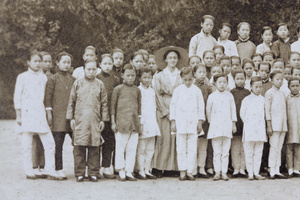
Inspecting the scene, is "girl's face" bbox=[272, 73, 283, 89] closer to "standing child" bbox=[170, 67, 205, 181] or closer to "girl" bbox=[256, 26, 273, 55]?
"standing child" bbox=[170, 67, 205, 181]

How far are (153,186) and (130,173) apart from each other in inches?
26.5

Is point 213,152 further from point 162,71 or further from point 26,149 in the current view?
point 26,149

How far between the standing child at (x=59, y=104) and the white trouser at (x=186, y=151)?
5.26ft

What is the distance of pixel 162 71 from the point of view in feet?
25.5

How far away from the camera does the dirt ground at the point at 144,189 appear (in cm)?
584

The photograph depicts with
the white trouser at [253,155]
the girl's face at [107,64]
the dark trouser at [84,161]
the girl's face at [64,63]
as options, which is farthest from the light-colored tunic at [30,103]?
the white trouser at [253,155]

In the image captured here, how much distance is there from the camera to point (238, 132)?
24.8 feet

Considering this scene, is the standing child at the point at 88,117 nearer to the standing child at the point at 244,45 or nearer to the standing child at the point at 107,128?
the standing child at the point at 107,128

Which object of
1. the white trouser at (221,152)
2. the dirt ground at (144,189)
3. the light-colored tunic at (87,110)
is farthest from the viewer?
the white trouser at (221,152)

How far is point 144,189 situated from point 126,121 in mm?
1171

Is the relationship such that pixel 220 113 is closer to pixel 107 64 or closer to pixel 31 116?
pixel 107 64

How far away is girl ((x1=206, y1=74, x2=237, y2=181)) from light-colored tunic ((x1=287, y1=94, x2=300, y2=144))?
0.92 metres

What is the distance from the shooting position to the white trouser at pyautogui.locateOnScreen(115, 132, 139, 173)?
714 cm

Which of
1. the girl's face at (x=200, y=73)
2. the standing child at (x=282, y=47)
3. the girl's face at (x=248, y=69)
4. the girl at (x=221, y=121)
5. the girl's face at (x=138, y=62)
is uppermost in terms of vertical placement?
the standing child at (x=282, y=47)
